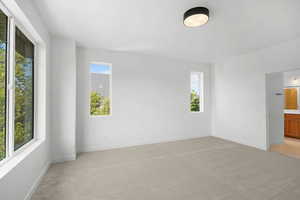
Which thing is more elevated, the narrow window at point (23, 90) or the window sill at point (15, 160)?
the narrow window at point (23, 90)

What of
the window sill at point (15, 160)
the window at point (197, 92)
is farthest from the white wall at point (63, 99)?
the window at point (197, 92)

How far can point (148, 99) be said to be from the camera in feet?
14.5

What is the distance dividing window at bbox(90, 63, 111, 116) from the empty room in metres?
0.03

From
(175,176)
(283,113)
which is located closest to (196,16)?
(175,176)

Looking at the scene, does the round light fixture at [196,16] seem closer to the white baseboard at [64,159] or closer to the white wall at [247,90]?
the white wall at [247,90]

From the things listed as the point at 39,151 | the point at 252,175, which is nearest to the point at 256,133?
the point at 252,175

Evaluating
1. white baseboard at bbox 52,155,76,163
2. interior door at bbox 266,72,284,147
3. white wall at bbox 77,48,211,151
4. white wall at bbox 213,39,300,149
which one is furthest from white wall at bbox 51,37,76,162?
interior door at bbox 266,72,284,147

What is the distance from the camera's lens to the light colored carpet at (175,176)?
1978mm

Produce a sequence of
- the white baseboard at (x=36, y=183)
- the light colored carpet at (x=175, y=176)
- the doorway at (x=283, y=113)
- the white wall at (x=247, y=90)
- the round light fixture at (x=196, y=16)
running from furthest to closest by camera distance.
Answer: the doorway at (x=283, y=113) → the white wall at (x=247, y=90) → the round light fixture at (x=196, y=16) → the light colored carpet at (x=175, y=176) → the white baseboard at (x=36, y=183)

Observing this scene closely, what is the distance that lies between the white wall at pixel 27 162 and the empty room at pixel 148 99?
0.02 metres

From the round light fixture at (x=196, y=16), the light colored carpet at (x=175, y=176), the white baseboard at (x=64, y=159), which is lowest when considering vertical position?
the light colored carpet at (x=175, y=176)

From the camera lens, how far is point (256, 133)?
3943 millimetres

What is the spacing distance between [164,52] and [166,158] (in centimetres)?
281

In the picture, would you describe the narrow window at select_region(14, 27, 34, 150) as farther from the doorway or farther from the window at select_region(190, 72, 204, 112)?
the doorway
